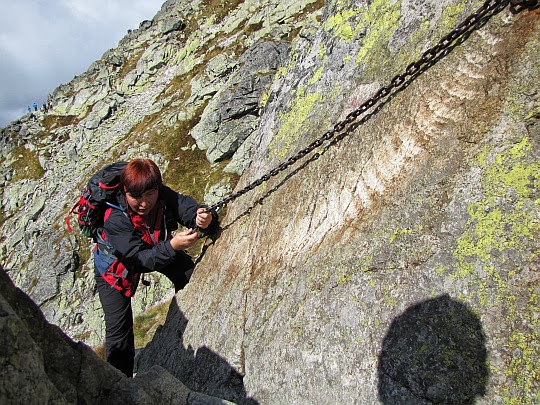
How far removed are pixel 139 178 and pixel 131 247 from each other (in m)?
1.33

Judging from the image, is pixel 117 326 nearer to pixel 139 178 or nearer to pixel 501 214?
pixel 139 178

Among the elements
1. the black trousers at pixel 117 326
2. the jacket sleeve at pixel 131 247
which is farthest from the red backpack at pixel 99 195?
the black trousers at pixel 117 326

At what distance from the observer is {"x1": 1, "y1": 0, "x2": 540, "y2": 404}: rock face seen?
3301 millimetres

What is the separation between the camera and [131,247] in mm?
6328

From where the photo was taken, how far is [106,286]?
7113 millimetres

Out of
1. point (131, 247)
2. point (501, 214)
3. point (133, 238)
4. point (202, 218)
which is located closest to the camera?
point (501, 214)

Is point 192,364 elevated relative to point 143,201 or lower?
lower

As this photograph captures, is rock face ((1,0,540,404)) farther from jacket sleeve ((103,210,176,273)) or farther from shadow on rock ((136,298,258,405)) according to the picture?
jacket sleeve ((103,210,176,273))

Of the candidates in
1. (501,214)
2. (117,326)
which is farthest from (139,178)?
(501,214)

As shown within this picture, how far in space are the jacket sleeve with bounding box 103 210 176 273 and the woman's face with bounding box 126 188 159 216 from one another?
0.31 meters

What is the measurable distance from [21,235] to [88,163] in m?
11.3

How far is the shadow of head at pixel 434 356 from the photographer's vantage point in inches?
126

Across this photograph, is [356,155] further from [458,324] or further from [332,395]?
[332,395]

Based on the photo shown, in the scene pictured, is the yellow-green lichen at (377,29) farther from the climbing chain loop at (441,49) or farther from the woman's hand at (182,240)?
the woman's hand at (182,240)
